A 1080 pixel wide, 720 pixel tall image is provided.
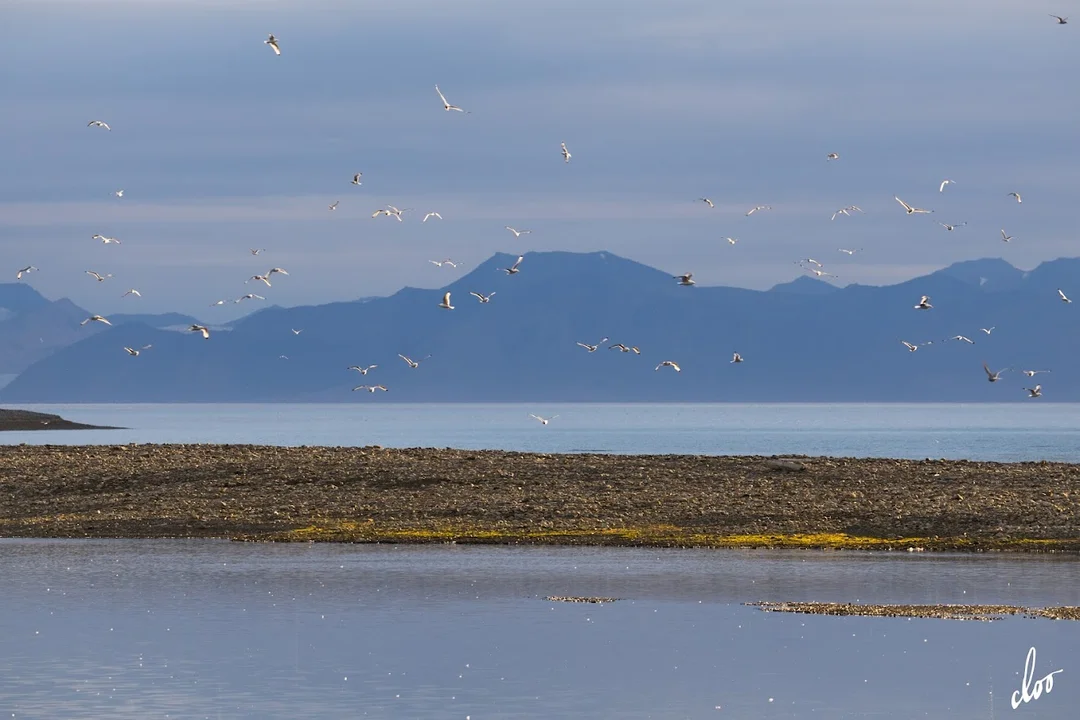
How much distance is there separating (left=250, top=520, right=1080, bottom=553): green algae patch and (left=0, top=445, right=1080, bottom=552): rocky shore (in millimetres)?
87

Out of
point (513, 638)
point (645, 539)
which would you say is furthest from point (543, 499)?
point (513, 638)

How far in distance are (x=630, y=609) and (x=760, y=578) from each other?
6251 mm

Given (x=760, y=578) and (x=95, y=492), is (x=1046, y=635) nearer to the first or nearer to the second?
(x=760, y=578)

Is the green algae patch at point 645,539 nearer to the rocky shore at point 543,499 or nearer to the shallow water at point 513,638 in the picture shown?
the rocky shore at point 543,499

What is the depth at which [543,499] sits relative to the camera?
56375 millimetres

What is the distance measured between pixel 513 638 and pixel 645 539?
18.4m

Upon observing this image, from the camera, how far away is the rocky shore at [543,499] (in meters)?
48.5

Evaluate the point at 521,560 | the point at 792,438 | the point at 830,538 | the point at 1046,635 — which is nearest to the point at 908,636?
the point at 1046,635
